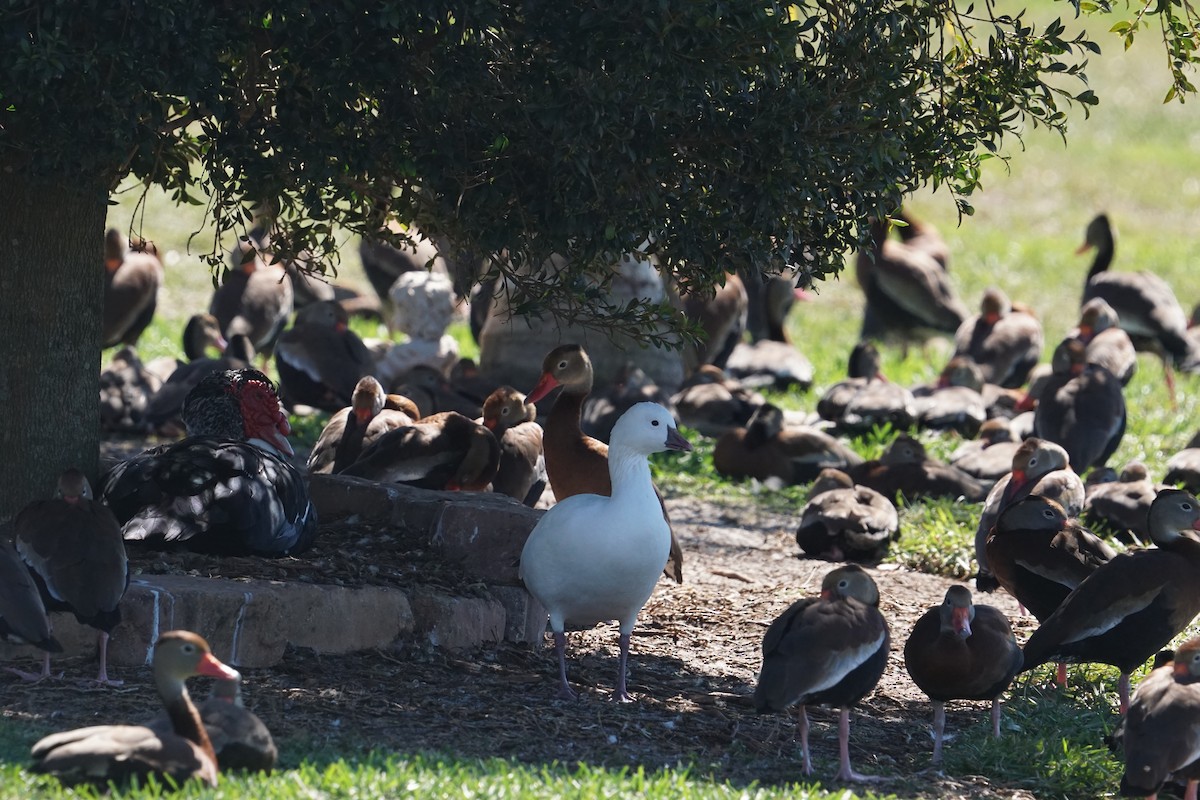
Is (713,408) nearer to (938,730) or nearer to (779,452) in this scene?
(779,452)

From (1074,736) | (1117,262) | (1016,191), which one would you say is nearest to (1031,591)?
(1074,736)

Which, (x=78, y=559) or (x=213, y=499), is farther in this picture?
(x=213, y=499)

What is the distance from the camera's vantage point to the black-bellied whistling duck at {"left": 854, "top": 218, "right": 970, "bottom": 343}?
17.7m

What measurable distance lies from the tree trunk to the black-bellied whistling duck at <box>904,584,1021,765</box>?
13.4ft

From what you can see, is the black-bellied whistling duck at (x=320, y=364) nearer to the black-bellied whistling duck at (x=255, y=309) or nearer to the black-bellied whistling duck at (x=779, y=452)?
the black-bellied whistling duck at (x=255, y=309)

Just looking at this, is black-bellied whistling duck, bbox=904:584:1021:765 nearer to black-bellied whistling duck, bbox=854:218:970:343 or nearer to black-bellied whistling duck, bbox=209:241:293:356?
black-bellied whistling duck, bbox=209:241:293:356

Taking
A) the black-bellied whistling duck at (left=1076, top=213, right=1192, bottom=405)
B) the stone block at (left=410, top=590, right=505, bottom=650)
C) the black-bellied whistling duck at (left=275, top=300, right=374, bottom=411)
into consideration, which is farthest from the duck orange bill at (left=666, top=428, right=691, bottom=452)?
the black-bellied whistling duck at (left=1076, top=213, right=1192, bottom=405)

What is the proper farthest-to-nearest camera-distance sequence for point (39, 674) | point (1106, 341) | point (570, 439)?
1. point (1106, 341)
2. point (570, 439)
3. point (39, 674)

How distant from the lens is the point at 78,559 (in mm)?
6445

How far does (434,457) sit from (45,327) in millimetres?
2606

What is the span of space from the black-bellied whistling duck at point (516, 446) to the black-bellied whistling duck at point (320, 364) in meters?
2.98

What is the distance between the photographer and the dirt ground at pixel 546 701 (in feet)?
20.4

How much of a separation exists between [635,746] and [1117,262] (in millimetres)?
21153

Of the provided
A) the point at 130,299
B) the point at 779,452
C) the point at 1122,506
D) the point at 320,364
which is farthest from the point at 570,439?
the point at 130,299
